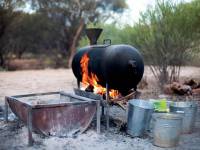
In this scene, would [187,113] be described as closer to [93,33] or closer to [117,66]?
[117,66]

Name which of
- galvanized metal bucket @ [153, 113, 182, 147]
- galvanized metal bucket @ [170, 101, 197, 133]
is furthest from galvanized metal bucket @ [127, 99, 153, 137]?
galvanized metal bucket @ [170, 101, 197, 133]

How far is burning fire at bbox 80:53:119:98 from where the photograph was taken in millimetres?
7270

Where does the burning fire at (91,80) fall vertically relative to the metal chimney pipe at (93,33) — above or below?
below

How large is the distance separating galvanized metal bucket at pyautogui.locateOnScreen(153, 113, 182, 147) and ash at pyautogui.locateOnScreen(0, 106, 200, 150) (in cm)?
13

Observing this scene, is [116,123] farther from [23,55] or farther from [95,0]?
[95,0]

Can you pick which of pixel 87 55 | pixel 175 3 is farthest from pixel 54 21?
pixel 87 55

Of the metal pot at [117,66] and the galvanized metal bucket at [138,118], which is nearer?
the galvanized metal bucket at [138,118]

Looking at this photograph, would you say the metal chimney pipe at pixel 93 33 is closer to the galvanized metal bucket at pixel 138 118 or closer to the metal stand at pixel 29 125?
the galvanized metal bucket at pixel 138 118

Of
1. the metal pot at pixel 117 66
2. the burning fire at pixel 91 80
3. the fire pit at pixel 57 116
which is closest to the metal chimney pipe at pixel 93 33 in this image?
the burning fire at pixel 91 80

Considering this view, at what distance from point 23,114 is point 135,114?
1871mm

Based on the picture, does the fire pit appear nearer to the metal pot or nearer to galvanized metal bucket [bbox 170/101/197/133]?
the metal pot

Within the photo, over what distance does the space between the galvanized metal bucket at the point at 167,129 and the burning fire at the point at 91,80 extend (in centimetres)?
161

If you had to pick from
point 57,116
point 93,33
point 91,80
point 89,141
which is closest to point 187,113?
point 89,141

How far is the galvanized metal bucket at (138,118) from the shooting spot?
6.21 m
